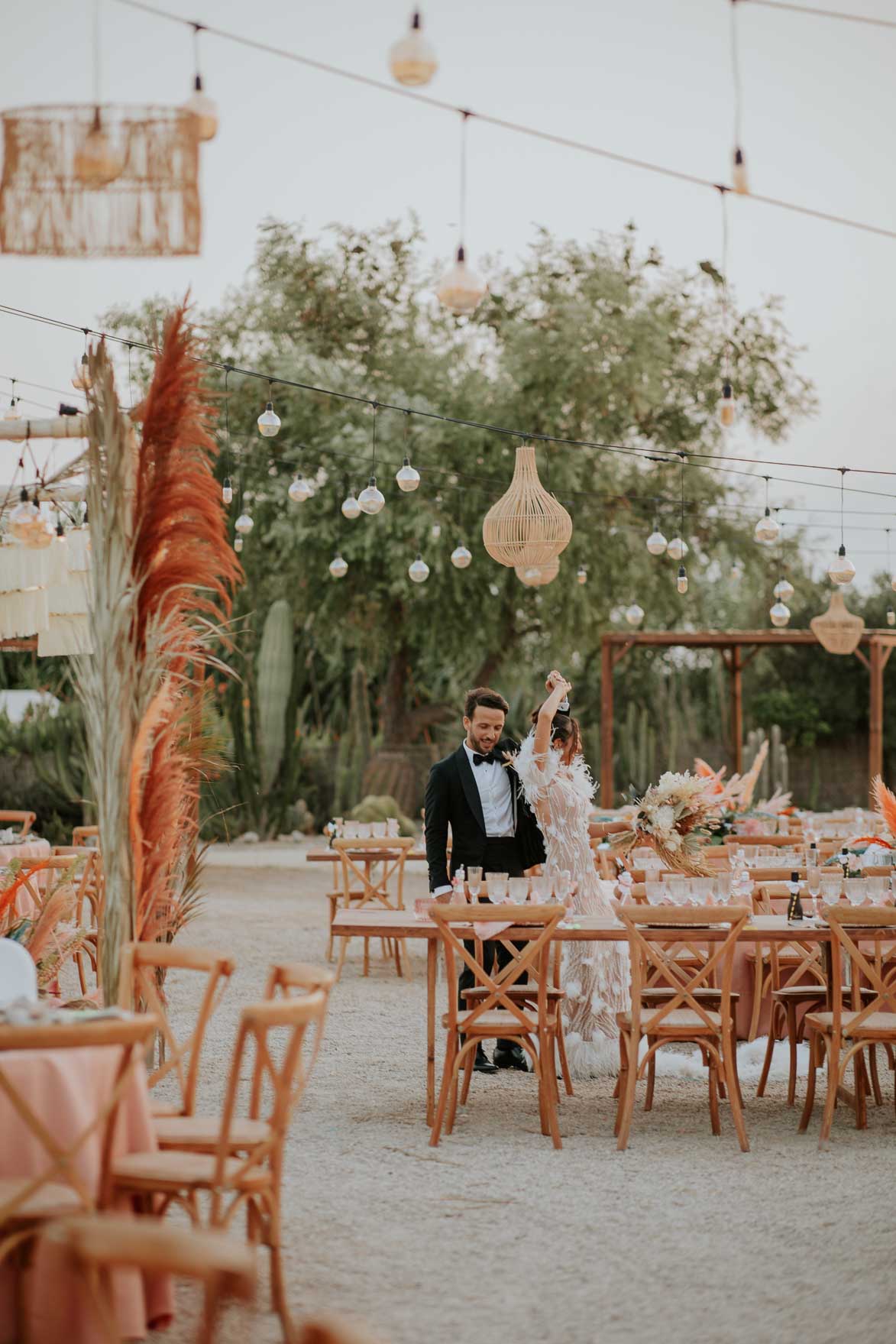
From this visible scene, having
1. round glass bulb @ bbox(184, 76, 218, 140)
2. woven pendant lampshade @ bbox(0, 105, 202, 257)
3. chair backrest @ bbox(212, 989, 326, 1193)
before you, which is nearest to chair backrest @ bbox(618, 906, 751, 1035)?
chair backrest @ bbox(212, 989, 326, 1193)

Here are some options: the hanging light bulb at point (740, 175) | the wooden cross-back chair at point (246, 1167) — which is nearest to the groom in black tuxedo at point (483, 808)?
Result: the hanging light bulb at point (740, 175)

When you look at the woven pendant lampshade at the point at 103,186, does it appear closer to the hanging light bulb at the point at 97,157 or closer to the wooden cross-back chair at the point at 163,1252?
the hanging light bulb at the point at 97,157

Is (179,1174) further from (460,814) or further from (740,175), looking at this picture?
(740,175)

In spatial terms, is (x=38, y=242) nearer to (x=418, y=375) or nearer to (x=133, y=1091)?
(x=133, y=1091)

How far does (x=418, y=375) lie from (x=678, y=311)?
3.53 m

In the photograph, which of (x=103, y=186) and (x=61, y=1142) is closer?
(x=61, y=1142)

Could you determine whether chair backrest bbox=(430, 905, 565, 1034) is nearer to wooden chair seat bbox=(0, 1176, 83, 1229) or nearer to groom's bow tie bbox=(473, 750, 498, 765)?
groom's bow tie bbox=(473, 750, 498, 765)

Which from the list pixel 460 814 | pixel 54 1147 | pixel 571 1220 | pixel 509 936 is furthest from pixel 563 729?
pixel 54 1147

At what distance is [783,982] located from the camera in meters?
8.00

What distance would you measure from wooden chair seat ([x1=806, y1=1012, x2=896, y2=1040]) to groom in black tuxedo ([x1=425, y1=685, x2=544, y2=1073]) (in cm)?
169

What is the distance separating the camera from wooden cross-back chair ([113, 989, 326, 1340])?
369 cm

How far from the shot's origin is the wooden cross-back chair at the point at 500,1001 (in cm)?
577

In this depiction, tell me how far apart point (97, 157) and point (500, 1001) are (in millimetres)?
3507

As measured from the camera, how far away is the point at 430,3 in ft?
30.4
